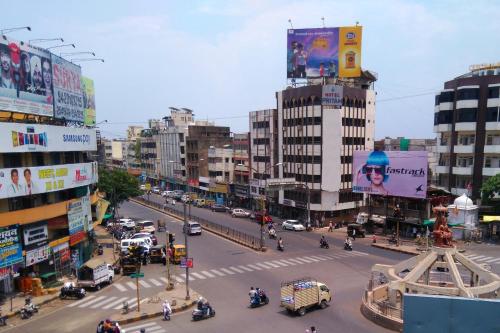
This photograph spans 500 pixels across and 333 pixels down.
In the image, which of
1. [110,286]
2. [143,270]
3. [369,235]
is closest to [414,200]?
[369,235]

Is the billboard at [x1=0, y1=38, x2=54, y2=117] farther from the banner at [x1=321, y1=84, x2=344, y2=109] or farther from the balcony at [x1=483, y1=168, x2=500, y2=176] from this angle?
the balcony at [x1=483, y1=168, x2=500, y2=176]

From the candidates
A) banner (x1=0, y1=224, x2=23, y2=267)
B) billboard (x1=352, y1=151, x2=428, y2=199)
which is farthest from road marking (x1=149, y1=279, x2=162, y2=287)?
billboard (x1=352, y1=151, x2=428, y2=199)

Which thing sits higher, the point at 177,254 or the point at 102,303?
the point at 177,254

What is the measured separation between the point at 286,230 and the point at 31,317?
36771 mm

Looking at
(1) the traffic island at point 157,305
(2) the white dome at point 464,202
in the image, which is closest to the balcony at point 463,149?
(2) the white dome at point 464,202

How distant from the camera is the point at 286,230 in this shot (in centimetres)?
5725

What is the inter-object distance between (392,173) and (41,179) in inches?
1527

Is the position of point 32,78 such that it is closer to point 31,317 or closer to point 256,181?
point 31,317

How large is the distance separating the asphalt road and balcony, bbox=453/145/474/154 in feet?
65.6

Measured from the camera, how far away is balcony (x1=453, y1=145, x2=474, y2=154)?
5453 centimetres

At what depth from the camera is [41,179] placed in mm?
32031

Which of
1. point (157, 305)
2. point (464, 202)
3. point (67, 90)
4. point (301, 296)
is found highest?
point (67, 90)

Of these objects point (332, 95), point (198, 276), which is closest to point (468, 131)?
point (332, 95)

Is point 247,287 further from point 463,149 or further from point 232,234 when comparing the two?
point 463,149
